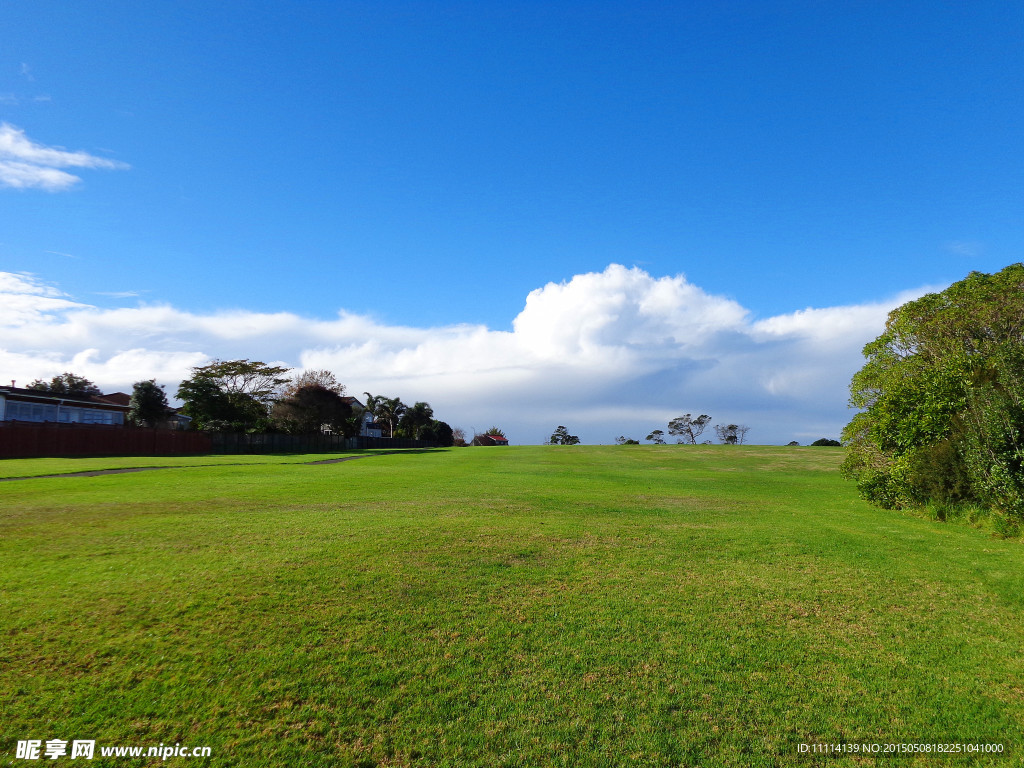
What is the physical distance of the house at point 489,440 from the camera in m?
120

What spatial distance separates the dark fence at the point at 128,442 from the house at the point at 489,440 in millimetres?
52440

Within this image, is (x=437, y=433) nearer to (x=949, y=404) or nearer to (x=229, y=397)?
(x=229, y=397)

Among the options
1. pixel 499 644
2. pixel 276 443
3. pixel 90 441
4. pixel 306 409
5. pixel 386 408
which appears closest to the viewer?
pixel 499 644

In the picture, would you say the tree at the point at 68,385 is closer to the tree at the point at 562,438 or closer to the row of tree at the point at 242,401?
the row of tree at the point at 242,401

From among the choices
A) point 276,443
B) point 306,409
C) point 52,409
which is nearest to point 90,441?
point 276,443

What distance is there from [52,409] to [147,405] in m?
9.33

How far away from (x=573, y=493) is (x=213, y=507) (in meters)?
11.6

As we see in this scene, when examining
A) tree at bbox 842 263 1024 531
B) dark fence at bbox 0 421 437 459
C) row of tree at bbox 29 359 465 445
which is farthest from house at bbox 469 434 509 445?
tree at bbox 842 263 1024 531

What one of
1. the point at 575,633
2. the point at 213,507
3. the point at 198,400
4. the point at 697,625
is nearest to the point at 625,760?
the point at 575,633

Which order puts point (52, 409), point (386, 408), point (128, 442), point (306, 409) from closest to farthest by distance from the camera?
point (128, 442)
point (52, 409)
point (306, 409)
point (386, 408)

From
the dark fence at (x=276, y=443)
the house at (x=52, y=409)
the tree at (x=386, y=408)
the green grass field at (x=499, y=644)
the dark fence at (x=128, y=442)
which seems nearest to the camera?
the green grass field at (x=499, y=644)

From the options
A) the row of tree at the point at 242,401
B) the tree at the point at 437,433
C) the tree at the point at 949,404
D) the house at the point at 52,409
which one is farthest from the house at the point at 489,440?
the tree at the point at 949,404

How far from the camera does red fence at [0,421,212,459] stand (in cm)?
4422

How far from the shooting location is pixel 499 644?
19.1 feet
